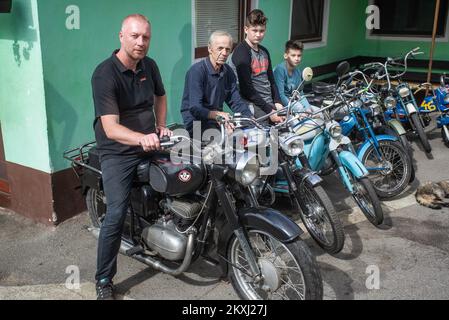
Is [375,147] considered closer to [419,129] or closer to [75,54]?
[419,129]

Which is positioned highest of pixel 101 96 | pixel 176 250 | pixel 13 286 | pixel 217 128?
pixel 101 96

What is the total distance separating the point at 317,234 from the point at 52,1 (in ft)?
9.15

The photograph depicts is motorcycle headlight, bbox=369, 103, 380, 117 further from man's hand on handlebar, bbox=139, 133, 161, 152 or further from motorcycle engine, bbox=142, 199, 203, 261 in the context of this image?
man's hand on handlebar, bbox=139, 133, 161, 152

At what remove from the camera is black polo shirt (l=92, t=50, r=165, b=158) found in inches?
118

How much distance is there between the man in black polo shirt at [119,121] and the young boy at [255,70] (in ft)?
5.29

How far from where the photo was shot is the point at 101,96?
118 inches

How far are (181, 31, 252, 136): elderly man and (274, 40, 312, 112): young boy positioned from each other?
998 mm

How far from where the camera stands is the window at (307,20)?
7645 mm

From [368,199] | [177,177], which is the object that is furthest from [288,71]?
[177,177]

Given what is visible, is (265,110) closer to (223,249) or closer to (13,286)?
(223,249)

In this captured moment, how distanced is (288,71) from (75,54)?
7.46 ft

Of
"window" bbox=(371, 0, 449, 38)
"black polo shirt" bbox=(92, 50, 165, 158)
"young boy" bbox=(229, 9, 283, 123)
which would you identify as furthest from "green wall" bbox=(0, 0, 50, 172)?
"window" bbox=(371, 0, 449, 38)
